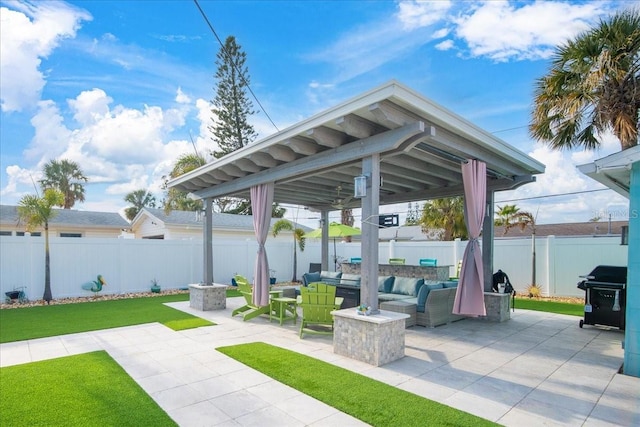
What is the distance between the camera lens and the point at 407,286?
8102 mm

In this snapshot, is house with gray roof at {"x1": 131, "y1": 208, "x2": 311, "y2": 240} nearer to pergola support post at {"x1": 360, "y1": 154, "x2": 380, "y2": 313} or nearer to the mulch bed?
the mulch bed

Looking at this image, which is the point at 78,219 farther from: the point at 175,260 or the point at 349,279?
the point at 349,279

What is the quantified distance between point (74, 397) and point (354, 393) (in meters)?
2.78

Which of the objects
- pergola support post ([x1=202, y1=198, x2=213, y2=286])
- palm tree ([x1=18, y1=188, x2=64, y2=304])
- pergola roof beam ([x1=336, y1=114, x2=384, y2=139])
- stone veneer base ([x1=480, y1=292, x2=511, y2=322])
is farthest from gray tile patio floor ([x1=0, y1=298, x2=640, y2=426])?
palm tree ([x1=18, y1=188, x2=64, y2=304])

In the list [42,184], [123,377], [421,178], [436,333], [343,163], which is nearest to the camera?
[123,377]

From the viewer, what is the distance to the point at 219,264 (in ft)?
43.6

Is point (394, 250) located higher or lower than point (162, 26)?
lower

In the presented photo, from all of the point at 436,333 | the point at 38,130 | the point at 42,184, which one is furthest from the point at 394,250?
the point at 42,184

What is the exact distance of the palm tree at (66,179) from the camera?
22.8 meters

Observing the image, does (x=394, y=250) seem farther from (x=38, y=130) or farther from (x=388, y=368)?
(x=38, y=130)

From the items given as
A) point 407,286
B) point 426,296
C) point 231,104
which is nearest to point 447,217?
point 407,286

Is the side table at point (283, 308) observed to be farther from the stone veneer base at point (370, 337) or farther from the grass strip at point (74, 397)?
the grass strip at point (74, 397)

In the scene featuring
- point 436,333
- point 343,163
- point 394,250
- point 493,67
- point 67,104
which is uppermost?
point 493,67

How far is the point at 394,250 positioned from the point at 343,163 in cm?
918
